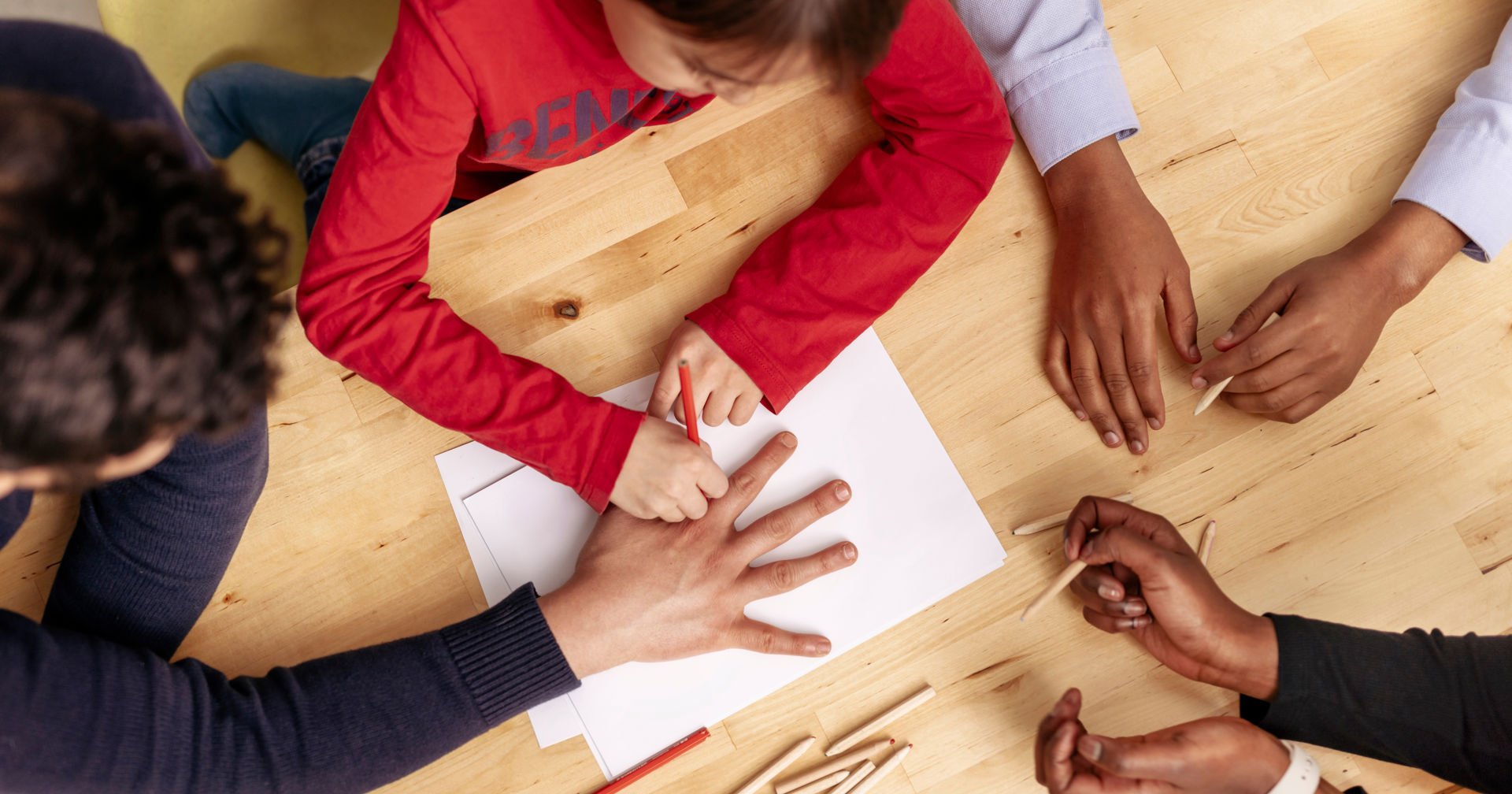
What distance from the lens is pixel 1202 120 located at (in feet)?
2.74

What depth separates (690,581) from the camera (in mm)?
743

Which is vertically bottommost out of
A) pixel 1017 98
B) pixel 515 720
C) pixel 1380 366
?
pixel 515 720

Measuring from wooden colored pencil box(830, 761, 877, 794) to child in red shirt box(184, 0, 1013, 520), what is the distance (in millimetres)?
237

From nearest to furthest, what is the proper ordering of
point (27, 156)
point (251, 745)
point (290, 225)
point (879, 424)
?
point (27, 156), point (251, 745), point (879, 424), point (290, 225)

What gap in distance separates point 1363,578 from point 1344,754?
134 millimetres

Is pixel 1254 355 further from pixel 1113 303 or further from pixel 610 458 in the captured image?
pixel 610 458

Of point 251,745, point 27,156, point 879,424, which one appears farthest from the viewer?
point 879,424

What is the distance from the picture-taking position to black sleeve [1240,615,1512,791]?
0.69 meters

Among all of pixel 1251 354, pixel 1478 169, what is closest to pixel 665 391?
pixel 1251 354

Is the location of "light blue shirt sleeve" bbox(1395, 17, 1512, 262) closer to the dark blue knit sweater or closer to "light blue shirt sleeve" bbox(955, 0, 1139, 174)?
"light blue shirt sleeve" bbox(955, 0, 1139, 174)

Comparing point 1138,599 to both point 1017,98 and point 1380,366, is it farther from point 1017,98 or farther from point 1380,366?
point 1017,98

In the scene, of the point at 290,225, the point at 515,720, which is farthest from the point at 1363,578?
the point at 290,225

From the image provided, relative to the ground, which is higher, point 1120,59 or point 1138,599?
point 1120,59

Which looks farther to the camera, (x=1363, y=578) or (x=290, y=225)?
(x=290, y=225)
